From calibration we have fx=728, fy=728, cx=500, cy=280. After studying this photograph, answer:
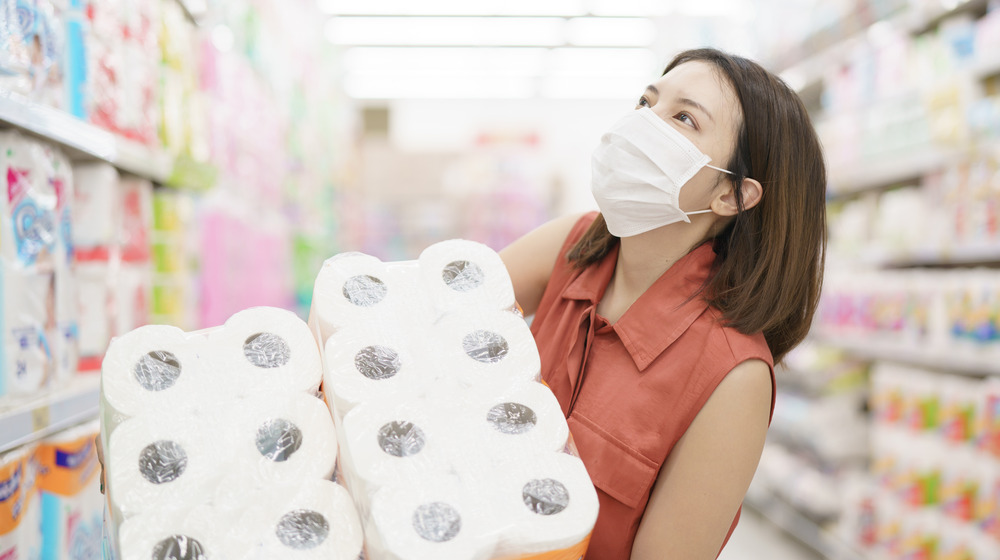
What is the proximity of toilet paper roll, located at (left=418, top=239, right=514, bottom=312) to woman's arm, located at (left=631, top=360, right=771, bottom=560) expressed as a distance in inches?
15.5

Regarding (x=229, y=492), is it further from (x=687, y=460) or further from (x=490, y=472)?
(x=687, y=460)

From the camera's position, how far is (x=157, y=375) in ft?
3.26

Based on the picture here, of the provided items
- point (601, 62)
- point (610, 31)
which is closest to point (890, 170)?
point (610, 31)

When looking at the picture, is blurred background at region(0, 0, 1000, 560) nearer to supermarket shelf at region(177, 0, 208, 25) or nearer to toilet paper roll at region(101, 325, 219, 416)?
supermarket shelf at region(177, 0, 208, 25)

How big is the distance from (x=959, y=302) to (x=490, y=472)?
95.1 inches

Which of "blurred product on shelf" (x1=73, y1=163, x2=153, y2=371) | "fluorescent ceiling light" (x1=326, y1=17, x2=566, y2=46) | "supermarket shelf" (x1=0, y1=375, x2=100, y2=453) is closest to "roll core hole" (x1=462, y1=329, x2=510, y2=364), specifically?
"supermarket shelf" (x1=0, y1=375, x2=100, y2=453)

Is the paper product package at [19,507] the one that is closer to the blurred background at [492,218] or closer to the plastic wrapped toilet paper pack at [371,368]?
the blurred background at [492,218]

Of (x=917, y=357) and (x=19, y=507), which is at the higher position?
(x=19, y=507)

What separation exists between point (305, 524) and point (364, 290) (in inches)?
14.1

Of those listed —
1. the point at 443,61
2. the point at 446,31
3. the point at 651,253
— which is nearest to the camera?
the point at 651,253

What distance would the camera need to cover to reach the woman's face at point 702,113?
1380mm

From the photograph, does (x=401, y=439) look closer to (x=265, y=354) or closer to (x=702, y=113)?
(x=265, y=354)

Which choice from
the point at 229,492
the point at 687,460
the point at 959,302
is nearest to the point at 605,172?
the point at 687,460

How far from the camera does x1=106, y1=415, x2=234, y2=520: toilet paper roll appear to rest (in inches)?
35.6
